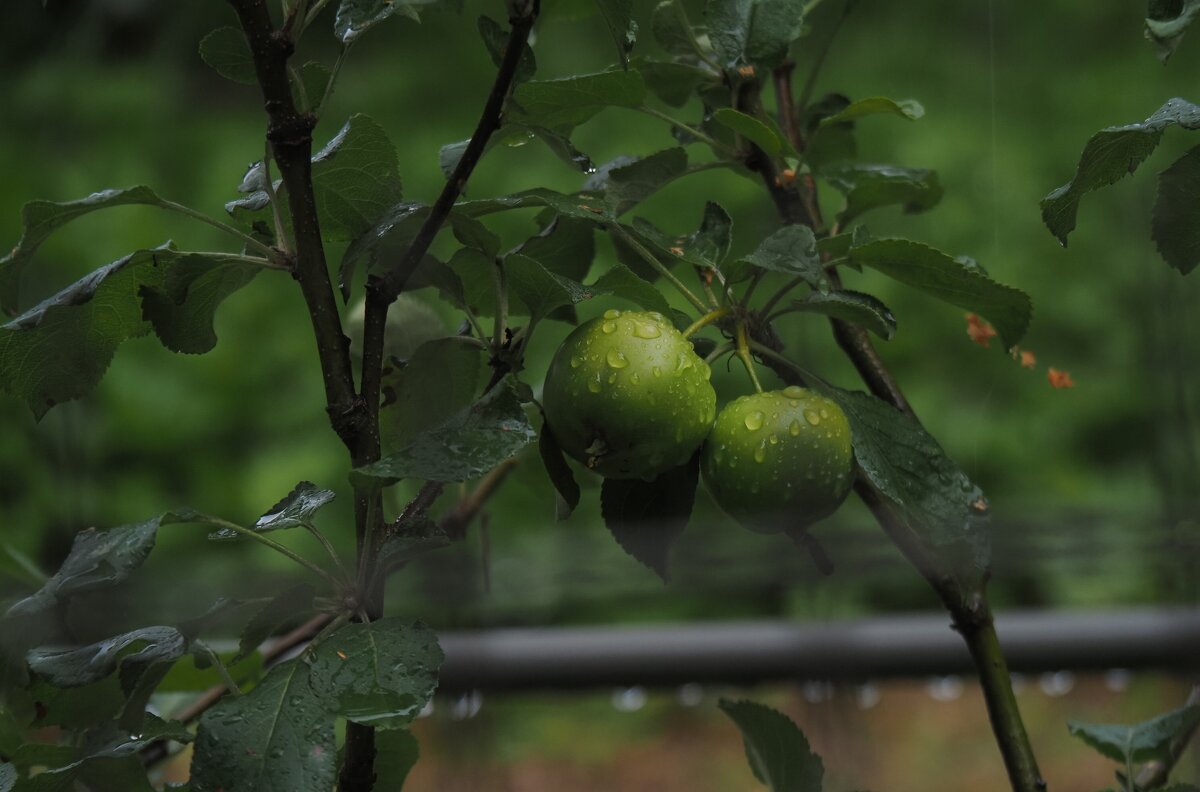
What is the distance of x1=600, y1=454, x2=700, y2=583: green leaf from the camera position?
1.36ft

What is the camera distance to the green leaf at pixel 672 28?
0.49 m

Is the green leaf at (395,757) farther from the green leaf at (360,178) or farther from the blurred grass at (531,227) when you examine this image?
the blurred grass at (531,227)

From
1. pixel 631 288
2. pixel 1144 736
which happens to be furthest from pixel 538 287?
pixel 1144 736

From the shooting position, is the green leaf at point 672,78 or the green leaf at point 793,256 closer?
the green leaf at point 793,256

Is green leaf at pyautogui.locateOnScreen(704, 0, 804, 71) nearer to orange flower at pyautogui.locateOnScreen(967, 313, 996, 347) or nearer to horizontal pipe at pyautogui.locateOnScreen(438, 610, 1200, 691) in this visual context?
orange flower at pyautogui.locateOnScreen(967, 313, 996, 347)

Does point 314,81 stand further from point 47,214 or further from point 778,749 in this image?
point 778,749

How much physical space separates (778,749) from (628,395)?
15 cm

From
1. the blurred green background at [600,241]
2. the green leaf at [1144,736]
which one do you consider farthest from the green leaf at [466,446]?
the blurred green background at [600,241]

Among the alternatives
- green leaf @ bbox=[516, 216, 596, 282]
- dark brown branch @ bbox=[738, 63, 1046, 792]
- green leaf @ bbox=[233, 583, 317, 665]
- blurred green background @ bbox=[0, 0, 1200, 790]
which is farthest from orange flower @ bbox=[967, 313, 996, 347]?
blurred green background @ bbox=[0, 0, 1200, 790]

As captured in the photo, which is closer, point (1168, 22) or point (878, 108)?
point (1168, 22)

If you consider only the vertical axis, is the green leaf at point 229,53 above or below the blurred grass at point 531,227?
above

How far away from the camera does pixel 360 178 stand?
16.1 inches

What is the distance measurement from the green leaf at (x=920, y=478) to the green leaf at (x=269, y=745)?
17 centimetres

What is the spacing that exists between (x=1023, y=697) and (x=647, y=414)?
107 cm
